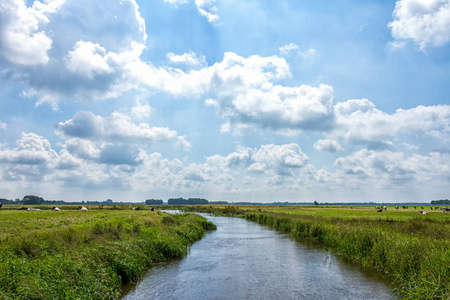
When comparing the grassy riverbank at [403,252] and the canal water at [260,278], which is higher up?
the grassy riverbank at [403,252]

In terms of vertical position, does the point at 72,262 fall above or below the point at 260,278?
above

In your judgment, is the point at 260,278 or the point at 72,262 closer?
the point at 72,262

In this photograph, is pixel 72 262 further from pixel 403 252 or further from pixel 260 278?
pixel 403 252

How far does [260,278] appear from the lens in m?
20.4

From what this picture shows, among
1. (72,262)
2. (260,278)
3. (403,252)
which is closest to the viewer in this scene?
(72,262)

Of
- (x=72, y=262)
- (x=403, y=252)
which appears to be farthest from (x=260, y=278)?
(x=72, y=262)

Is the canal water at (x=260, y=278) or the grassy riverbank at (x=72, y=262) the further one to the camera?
the canal water at (x=260, y=278)

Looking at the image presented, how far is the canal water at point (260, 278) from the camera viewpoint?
16.8 meters

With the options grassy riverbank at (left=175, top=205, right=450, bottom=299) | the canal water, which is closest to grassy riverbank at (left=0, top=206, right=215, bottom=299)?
the canal water

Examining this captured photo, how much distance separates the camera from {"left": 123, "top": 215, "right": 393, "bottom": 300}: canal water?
16817 millimetres

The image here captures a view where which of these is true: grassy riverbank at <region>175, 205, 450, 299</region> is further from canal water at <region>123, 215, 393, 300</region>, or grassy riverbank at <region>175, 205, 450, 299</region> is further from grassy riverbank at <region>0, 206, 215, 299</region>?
grassy riverbank at <region>0, 206, 215, 299</region>

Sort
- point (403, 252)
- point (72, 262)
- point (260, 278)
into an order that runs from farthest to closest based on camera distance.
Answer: point (260, 278), point (403, 252), point (72, 262)

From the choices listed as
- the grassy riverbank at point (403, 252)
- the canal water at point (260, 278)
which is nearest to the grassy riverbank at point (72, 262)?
the canal water at point (260, 278)

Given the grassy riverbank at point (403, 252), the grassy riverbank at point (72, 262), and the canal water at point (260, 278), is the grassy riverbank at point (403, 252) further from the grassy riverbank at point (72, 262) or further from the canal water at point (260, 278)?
the grassy riverbank at point (72, 262)
